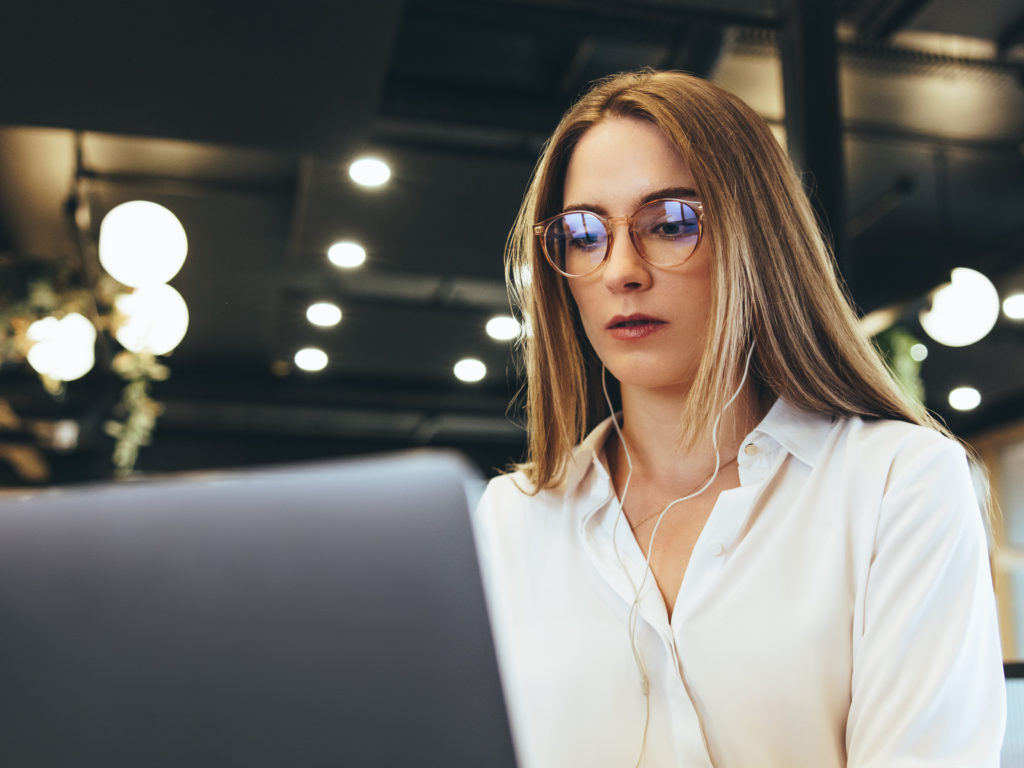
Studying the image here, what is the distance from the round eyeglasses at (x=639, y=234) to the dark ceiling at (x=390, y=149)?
3.84 ft

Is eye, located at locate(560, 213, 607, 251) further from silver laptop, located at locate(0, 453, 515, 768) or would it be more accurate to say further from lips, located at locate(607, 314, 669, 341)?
silver laptop, located at locate(0, 453, 515, 768)

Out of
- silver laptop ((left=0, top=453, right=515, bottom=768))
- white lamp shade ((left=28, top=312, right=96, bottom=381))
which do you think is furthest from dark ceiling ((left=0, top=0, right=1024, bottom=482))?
silver laptop ((left=0, top=453, right=515, bottom=768))

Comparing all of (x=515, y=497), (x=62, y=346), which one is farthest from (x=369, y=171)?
(x=515, y=497)

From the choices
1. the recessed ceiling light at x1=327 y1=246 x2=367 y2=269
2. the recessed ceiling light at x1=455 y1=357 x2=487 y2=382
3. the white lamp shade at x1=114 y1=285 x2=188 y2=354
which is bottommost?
the white lamp shade at x1=114 y1=285 x2=188 y2=354

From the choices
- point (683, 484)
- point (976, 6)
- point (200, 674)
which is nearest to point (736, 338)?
point (683, 484)

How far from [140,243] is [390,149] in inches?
43.8

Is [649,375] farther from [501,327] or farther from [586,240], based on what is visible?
[501,327]

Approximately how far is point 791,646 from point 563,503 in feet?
1.25

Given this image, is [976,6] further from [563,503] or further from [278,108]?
[563,503]

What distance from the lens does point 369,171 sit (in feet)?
14.4

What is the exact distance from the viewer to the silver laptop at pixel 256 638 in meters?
0.42

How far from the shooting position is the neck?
4.25 feet

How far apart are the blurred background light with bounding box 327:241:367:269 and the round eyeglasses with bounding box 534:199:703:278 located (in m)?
3.76

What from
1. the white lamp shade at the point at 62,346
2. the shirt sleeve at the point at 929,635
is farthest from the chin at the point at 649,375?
the white lamp shade at the point at 62,346
